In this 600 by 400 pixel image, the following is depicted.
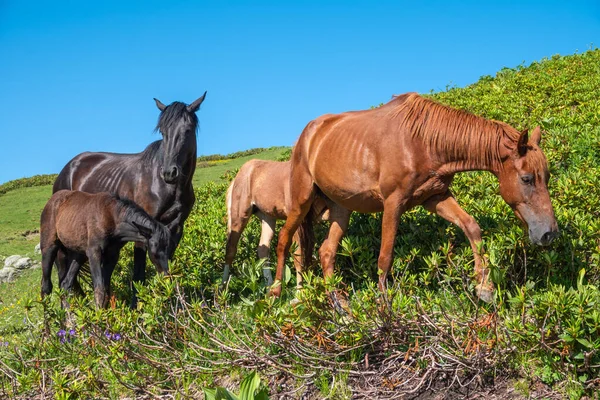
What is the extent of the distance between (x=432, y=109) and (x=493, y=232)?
148 centimetres

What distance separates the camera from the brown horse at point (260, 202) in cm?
821

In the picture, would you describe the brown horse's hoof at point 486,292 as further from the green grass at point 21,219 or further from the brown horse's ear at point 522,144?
the green grass at point 21,219

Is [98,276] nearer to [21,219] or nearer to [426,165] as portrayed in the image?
[426,165]

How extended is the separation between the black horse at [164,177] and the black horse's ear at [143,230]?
0.31m

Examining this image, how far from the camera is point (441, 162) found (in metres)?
5.61

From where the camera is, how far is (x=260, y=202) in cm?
843

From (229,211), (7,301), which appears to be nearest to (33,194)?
(7,301)

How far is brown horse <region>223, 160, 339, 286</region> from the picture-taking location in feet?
26.9

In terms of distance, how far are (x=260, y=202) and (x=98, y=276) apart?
248cm

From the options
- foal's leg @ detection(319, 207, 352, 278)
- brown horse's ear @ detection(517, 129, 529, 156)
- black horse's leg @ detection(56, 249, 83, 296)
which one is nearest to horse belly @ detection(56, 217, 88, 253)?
black horse's leg @ detection(56, 249, 83, 296)

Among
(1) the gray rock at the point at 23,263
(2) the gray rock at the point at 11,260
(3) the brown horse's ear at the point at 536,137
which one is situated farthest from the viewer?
(2) the gray rock at the point at 11,260

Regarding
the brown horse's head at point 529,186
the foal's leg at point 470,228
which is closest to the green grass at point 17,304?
the foal's leg at point 470,228

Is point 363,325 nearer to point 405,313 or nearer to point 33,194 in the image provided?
point 405,313

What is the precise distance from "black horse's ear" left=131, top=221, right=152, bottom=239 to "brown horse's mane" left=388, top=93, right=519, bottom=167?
3.32 m
